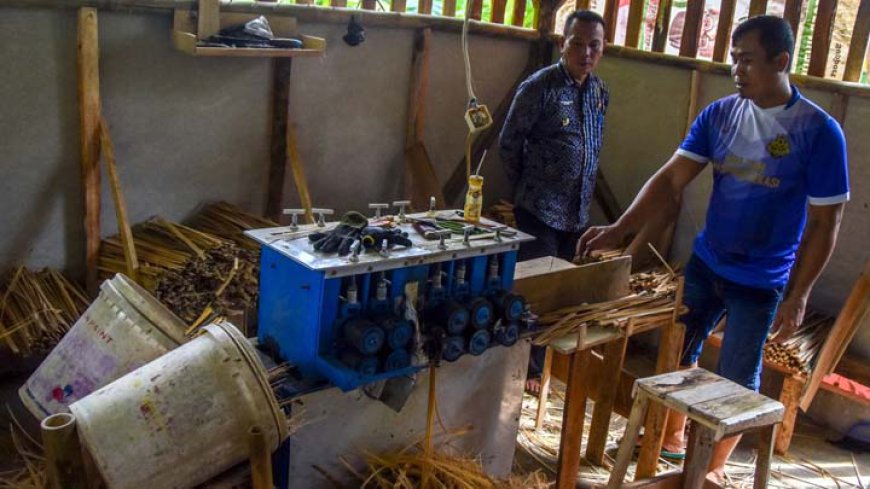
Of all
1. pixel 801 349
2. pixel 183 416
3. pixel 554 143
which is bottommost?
pixel 801 349

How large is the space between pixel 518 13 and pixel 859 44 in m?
2.26

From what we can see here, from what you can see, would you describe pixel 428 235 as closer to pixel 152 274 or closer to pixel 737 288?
pixel 737 288

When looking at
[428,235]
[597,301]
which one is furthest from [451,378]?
[597,301]

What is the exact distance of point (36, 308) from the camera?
12.7ft

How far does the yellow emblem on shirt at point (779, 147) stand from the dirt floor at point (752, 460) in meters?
1.61

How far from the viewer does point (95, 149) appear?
4113 mm

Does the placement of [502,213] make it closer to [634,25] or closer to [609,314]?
[634,25]

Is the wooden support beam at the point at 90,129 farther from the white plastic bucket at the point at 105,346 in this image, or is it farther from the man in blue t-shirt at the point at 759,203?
the man in blue t-shirt at the point at 759,203

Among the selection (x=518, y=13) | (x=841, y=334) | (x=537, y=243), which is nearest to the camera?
(x=841, y=334)

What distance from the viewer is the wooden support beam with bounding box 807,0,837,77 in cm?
464

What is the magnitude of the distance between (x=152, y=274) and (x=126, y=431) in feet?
6.09

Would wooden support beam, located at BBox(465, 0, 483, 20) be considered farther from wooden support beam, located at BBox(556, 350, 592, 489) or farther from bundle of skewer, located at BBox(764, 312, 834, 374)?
wooden support beam, located at BBox(556, 350, 592, 489)

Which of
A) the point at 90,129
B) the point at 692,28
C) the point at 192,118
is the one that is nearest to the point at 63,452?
the point at 90,129

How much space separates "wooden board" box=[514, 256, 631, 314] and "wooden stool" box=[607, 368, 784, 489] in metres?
0.52
